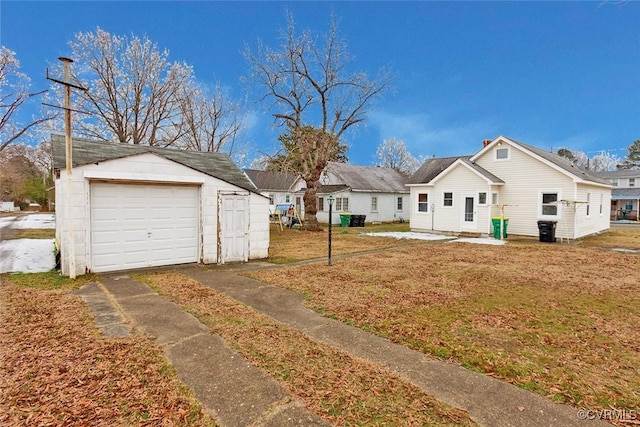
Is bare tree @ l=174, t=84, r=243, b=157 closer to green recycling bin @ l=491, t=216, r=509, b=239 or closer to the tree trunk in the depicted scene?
the tree trunk

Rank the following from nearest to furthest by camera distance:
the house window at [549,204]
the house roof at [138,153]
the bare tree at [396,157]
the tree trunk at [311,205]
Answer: the house roof at [138,153], the house window at [549,204], the tree trunk at [311,205], the bare tree at [396,157]

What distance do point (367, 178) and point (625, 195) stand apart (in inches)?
1038

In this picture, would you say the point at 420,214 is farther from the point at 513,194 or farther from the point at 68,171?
the point at 68,171

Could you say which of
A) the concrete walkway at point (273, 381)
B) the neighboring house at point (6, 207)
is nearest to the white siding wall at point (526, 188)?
the concrete walkway at point (273, 381)

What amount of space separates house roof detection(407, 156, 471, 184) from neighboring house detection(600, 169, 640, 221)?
18661 millimetres

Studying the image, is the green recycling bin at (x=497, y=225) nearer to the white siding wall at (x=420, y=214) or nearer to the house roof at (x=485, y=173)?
the house roof at (x=485, y=173)

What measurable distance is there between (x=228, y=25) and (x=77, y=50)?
1071cm

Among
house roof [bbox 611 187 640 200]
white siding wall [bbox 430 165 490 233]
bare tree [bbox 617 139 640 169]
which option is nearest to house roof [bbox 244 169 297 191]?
white siding wall [bbox 430 165 490 233]

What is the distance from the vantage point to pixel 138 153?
8.17 metres

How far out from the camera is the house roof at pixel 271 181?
120ft

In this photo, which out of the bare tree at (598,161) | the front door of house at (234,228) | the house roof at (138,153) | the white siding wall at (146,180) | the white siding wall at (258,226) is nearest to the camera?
the white siding wall at (146,180)

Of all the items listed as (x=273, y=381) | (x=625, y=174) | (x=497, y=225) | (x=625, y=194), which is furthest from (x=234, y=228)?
(x=625, y=174)

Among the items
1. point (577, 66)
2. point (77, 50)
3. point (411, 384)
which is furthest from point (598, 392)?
point (77, 50)

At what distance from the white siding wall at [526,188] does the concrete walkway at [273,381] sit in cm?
1589
